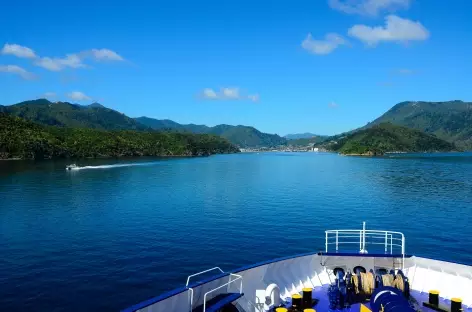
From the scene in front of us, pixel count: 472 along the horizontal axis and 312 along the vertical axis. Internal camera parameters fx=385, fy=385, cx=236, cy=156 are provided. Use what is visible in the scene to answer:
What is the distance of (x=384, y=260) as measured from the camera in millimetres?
17469

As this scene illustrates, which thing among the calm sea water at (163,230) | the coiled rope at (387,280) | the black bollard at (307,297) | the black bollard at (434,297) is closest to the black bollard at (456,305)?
the black bollard at (434,297)

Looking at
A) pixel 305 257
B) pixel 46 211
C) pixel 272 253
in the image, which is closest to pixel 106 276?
pixel 272 253

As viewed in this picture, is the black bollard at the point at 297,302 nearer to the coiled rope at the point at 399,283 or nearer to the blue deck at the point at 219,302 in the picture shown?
the blue deck at the point at 219,302

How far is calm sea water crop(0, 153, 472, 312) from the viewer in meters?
27.1

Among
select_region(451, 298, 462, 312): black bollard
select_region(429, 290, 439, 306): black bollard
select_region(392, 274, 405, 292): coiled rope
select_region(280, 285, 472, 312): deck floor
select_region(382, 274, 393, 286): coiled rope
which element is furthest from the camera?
select_region(382, 274, 393, 286): coiled rope

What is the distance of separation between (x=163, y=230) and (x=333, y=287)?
31.5 m

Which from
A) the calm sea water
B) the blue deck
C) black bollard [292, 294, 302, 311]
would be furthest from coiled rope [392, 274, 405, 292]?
the calm sea water

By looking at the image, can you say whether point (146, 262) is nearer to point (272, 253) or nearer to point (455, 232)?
point (272, 253)

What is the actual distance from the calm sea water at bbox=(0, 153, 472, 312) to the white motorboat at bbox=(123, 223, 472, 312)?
1238cm

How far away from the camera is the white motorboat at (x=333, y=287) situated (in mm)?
12359

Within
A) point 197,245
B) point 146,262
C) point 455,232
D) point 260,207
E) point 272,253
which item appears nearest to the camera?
point 146,262

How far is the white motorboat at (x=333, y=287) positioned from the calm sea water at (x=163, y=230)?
12.4 meters

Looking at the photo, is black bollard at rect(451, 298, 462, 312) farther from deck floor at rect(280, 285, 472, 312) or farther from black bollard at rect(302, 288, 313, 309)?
black bollard at rect(302, 288, 313, 309)

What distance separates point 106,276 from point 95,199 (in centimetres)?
4235
